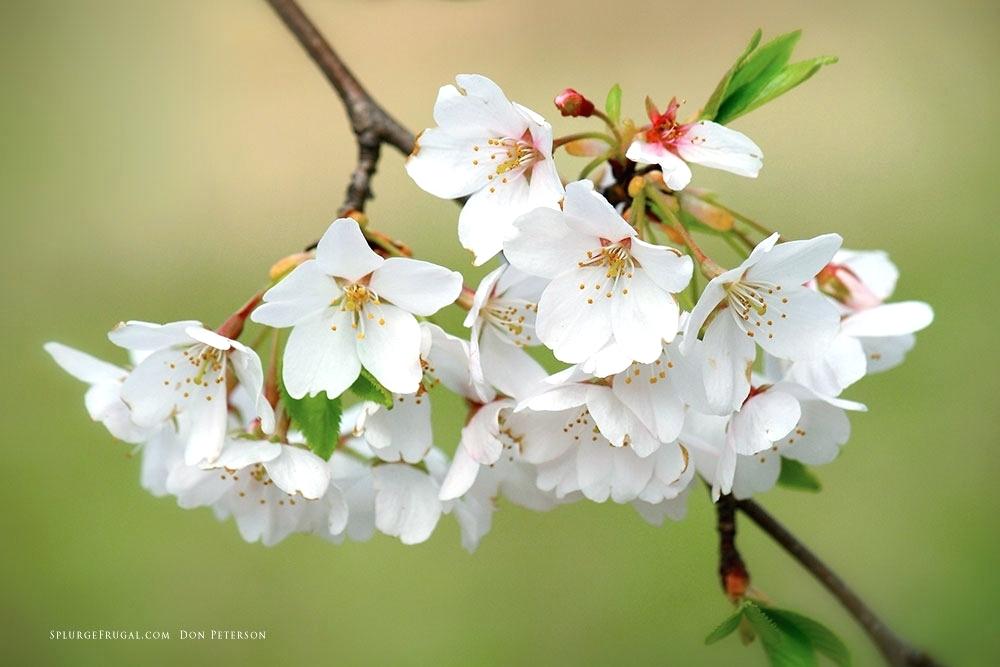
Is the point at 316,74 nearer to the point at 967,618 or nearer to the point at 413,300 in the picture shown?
the point at 967,618

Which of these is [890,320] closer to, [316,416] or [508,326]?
[508,326]

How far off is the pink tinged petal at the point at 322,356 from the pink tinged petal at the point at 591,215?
21 centimetres

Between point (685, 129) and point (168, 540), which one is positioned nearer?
point (685, 129)

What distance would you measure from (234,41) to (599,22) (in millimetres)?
1804

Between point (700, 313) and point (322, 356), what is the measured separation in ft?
1.06

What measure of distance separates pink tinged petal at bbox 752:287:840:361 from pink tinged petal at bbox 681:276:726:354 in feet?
0.22

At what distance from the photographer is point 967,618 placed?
2.77 metres

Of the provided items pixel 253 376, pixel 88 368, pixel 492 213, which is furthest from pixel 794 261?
pixel 88 368

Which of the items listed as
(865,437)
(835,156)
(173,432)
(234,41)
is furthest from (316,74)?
(173,432)

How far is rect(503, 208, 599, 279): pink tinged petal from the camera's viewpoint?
872 millimetres

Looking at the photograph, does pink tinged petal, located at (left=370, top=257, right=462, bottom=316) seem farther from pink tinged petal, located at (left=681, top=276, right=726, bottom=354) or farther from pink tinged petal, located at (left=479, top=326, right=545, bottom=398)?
pink tinged petal, located at (left=681, top=276, right=726, bottom=354)

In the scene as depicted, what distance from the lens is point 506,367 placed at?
39.0 inches

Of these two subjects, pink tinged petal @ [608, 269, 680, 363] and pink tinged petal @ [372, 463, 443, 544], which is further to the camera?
pink tinged petal @ [372, 463, 443, 544]

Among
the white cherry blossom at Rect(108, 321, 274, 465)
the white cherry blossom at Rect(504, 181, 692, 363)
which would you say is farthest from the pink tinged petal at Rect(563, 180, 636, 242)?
the white cherry blossom at Rect(108, 321, 274, 465)
